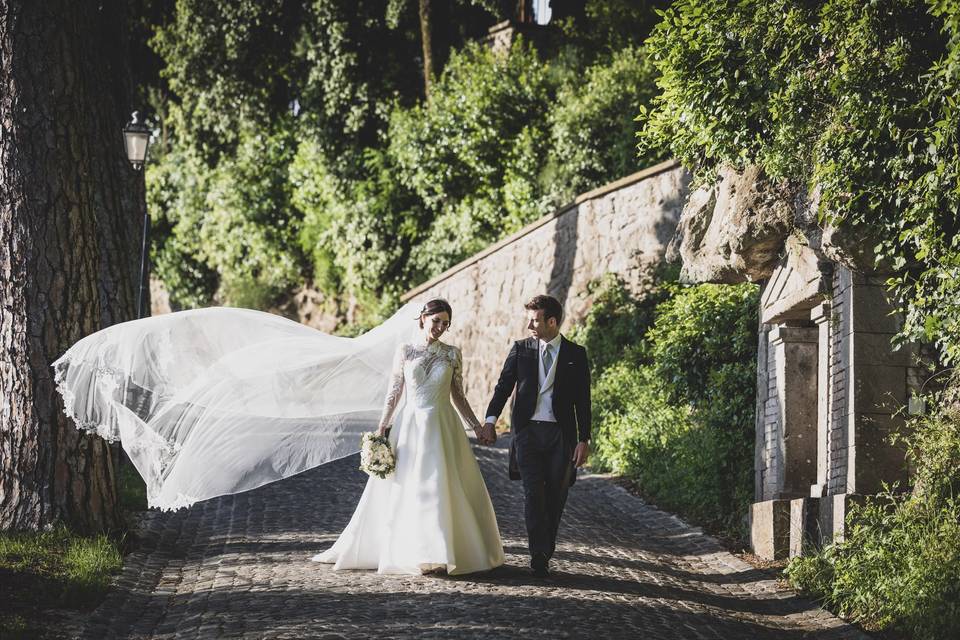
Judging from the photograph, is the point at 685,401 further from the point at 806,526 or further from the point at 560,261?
the point at 560,261

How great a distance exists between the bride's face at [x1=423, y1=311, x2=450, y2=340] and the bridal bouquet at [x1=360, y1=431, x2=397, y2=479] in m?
0.84

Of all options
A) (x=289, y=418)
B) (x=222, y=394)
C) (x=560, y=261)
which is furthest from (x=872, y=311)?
(x=560, y=261)

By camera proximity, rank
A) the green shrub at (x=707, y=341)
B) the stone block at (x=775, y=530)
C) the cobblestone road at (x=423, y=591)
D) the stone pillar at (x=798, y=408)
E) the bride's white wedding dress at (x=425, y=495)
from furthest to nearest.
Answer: the green shrub at (x=707, y=341) → the stone pillar at (x=798, y=408) → the stone block at (x=775, y=530) → the bride's white wedding dress at (x=425, y=495) → the cobblestone road at (x=423, y=591)

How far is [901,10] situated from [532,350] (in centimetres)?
347

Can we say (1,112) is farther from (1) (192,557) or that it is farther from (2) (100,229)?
(1) (192,557)

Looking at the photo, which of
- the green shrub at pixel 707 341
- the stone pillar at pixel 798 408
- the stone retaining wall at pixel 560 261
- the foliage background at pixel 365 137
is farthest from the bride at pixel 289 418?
the foliage background at pixel 365 137

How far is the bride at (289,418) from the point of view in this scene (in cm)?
775

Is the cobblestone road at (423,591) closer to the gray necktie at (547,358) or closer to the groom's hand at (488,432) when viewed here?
the groom's hand at (488,432)

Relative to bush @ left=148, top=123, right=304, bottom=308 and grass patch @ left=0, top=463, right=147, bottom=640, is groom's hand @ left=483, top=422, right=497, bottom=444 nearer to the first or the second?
grass patch @ left=0, top=463, right=147, bottom=640

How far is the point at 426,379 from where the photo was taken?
26.3 feet

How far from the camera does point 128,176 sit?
14.0 m

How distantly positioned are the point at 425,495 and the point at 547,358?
1.34 m

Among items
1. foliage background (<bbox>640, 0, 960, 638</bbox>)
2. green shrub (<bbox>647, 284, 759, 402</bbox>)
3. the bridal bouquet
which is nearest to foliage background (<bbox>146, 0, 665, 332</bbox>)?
green shrub (<bbox>647, 284, 759, 402</bbox>)

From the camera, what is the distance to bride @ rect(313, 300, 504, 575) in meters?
7.64
